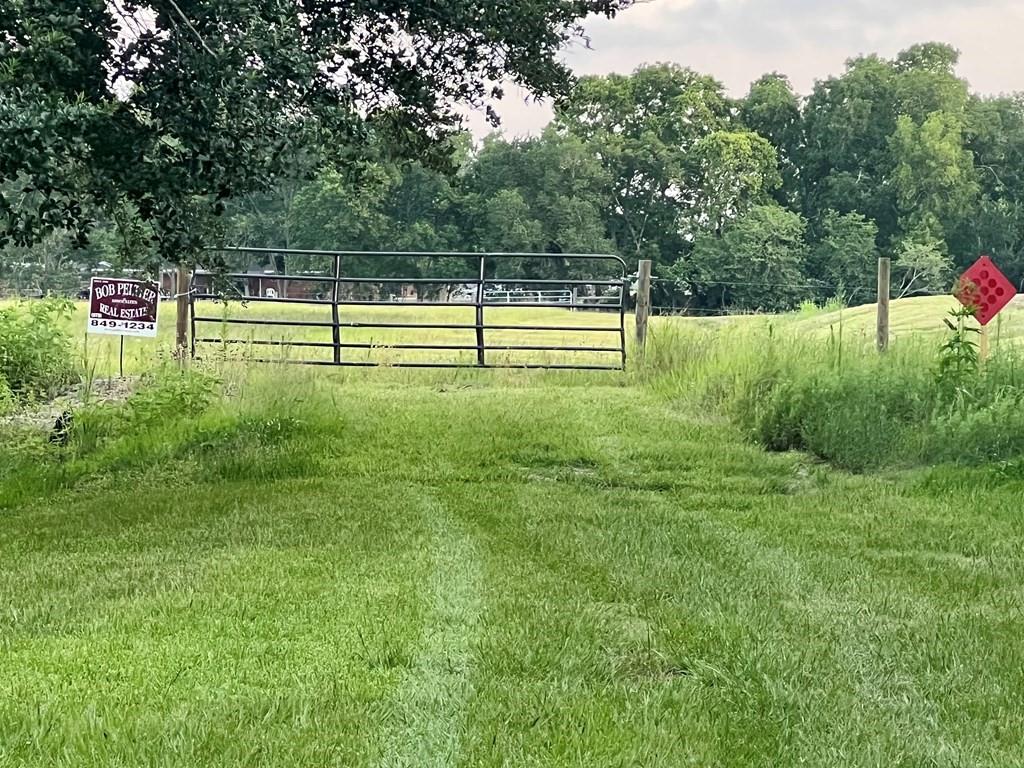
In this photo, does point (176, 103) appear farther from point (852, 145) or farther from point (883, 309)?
point (852, 145)

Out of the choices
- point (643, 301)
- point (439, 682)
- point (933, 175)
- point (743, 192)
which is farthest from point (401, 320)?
point (933, 175)

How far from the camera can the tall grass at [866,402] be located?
7.12 meters

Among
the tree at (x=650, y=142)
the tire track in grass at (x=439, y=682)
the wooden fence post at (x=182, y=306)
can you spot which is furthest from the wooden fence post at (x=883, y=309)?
the tree at (x=650, y=142)

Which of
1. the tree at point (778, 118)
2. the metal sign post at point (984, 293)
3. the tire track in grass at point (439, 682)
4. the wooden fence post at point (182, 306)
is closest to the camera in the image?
the tire track in grass at point (439, 682)

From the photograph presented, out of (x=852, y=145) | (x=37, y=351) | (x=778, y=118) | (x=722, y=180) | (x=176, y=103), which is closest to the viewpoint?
(x=176, y=103)

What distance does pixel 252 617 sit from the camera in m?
3.84

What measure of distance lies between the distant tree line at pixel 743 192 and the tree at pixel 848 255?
91 mm

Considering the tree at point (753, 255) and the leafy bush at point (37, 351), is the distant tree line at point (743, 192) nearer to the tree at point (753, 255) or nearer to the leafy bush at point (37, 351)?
the tree at point (753, 255)

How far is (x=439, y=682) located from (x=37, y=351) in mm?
8750

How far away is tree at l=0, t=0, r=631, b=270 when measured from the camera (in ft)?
15.6

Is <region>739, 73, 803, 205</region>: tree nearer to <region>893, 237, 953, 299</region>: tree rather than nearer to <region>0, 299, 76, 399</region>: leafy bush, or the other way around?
<region>893, 237, 953, 299</region>: tree

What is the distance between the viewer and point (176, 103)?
17.8 ft

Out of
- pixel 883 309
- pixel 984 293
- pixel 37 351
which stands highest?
pixel 984 293

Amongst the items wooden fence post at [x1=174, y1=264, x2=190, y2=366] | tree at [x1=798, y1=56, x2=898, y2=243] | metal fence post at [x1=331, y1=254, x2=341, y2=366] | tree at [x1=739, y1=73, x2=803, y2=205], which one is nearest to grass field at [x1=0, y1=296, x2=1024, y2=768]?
wooden fence post at [x1=174, y1=264, x2=190, y2=366]
